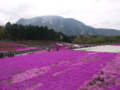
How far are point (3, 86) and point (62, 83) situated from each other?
6613mm

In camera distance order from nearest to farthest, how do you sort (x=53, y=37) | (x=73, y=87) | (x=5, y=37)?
1. (x=73, y=87)
2. (x=5, y=37)
3. (x=53, y=37)

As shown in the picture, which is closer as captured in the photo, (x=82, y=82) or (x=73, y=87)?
(x=73, y=87)

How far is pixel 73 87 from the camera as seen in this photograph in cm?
1009

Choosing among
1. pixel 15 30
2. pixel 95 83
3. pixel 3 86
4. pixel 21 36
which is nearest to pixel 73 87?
pixel 95 83

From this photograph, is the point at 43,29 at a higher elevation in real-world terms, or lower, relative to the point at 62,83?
higher

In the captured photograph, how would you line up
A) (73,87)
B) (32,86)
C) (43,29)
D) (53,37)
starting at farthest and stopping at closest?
(53,37), (43,29), (32,86), (73,87)

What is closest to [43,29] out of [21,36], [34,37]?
[34,37]

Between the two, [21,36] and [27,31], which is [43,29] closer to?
[27,31]

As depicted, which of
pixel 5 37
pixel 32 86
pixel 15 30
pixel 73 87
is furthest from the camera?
pixel 15 30

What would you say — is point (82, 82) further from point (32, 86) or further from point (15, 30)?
point (15, 30)

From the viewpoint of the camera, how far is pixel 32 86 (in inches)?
423

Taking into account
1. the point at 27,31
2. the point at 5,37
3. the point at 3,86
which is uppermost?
the point at 27,31

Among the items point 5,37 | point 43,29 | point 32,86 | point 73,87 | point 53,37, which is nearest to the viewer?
point 73,87

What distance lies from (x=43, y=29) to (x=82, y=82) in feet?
283
